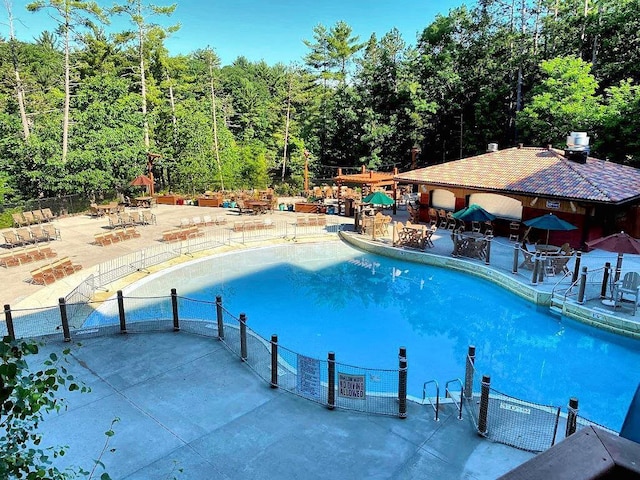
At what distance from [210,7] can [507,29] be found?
82.5ft

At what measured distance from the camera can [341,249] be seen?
770 inches

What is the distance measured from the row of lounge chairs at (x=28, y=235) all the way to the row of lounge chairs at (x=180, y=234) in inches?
194

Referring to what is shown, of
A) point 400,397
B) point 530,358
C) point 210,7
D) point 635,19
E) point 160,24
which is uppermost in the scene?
point 210,7

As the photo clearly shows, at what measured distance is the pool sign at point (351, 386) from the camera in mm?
7383

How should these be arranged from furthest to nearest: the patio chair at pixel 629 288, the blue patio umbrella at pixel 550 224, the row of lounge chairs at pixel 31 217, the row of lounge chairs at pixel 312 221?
1. the row of lounge chairs at pixel 312 221
2. the row of lounge chairs at pixel 31 217
3. the blue patio umbrella at pixel 550 224
4. the patio chair at pixel 629 288

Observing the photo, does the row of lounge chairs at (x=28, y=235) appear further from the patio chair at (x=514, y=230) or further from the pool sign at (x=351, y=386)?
the patio chair at (x=514, y=230)

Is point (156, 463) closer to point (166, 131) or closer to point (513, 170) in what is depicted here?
point (513, 170)

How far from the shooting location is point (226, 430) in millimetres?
6961

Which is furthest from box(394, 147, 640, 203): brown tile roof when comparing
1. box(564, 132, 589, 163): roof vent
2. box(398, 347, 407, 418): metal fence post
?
box(398, 347, 407, 418): metal fence post

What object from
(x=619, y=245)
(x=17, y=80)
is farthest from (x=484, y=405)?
(x=17, y=80)

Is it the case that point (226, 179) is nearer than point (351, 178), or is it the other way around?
point (351, 178)

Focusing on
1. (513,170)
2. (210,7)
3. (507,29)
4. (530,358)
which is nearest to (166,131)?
(210,7)

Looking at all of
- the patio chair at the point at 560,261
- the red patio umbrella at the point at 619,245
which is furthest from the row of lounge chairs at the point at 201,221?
the red patio umbrella at the point at 619,245

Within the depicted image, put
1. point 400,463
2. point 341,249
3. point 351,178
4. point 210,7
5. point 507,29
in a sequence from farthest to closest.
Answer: point 210,7 → point 507,29 → point 351,178 → point 341,249 → point 400,463
